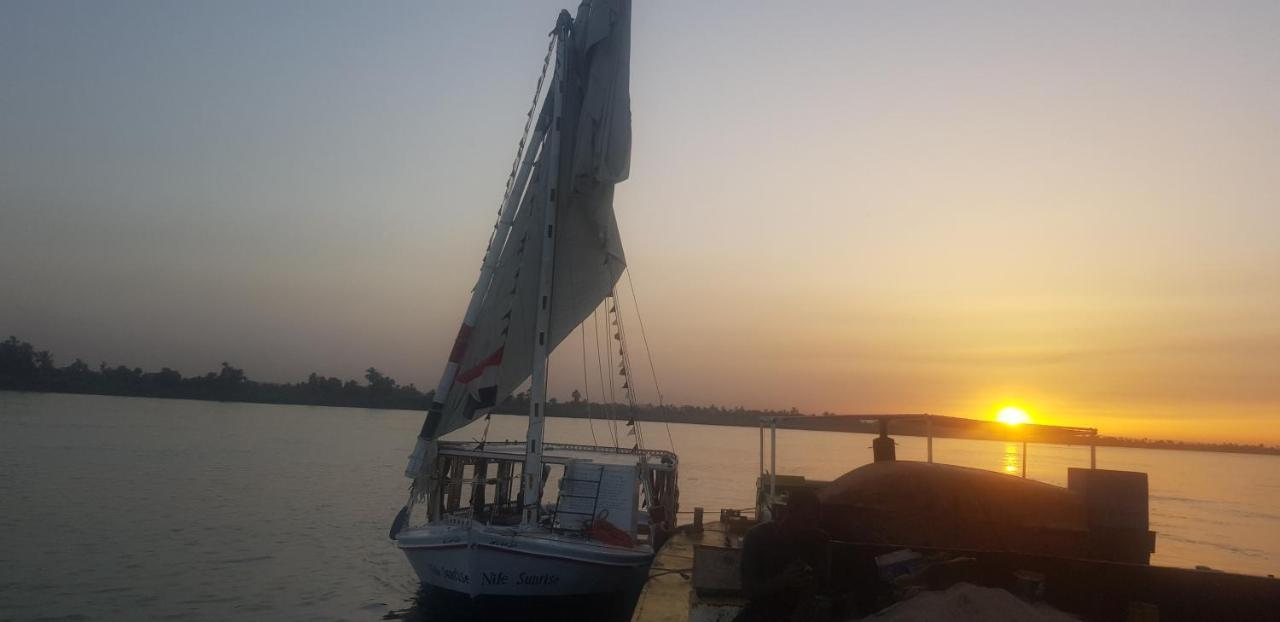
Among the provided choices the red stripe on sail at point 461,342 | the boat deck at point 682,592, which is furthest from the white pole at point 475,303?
the boat deck at point 682,592

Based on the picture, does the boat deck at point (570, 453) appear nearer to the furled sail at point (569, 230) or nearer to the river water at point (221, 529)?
the furled sail at point (569, 230)

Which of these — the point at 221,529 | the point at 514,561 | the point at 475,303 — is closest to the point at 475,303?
the point at 475,303

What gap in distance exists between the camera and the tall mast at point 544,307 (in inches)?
814

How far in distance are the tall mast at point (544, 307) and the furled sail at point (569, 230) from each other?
0.17 meters

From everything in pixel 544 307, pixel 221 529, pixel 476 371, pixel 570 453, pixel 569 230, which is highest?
pixel 569 230

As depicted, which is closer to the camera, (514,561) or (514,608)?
(514,561)

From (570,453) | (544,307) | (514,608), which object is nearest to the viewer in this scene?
Result: (514,608)

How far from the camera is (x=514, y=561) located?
19172 mm

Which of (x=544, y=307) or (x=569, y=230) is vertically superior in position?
(x=569, y=230)

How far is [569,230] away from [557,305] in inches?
79.3

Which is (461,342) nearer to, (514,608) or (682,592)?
(514,608)

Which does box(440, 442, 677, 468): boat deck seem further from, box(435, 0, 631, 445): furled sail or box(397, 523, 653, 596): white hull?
box(397, 523, 653, 596): white hull

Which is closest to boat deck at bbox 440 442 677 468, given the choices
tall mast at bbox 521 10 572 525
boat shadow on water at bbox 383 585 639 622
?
tall mast at bbox 521 10 572 525

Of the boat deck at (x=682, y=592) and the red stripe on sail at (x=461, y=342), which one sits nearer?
the boat deck at (x=682, y=592)
